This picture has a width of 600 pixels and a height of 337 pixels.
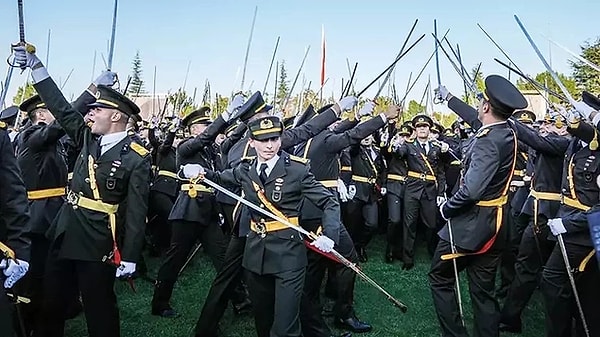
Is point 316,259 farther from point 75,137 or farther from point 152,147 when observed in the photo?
point 152,147

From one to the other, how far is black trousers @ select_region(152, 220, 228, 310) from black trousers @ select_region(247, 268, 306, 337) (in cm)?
164

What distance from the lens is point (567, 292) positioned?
4.85 m

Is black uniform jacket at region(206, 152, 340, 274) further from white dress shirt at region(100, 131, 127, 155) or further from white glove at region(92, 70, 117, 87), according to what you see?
white glove at region(92, 70, 117, 87)

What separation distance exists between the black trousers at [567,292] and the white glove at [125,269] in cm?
329

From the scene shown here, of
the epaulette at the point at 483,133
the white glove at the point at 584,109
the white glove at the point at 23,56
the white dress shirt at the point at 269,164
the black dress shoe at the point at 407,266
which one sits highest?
the white glove at the point at 584,109

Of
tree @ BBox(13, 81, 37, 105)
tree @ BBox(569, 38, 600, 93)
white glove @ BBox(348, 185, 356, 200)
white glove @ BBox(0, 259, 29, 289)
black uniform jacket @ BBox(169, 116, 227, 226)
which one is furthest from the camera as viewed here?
tree @ BBox(569, 38, 600, 93)

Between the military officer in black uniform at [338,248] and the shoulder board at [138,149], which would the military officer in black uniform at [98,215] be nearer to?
the shoulder board at [138,149]

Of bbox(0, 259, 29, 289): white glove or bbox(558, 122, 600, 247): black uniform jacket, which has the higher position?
bbox(558, 122, 600, 247): black uniform jacket

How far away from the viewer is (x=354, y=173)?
28.4 ft

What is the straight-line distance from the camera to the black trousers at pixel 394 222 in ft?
29.0

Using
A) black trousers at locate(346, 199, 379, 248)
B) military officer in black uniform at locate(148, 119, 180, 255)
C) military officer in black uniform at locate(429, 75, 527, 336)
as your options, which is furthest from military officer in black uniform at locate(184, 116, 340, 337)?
black trousers at locate(346, 199, 379, 248)

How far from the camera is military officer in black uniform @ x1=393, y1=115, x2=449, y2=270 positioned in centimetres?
878

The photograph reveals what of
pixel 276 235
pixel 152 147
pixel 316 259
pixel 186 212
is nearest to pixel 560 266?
pixel 316 259

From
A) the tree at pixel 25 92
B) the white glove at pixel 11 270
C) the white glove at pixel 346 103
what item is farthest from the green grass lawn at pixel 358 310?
the tree at pixel 25 92
